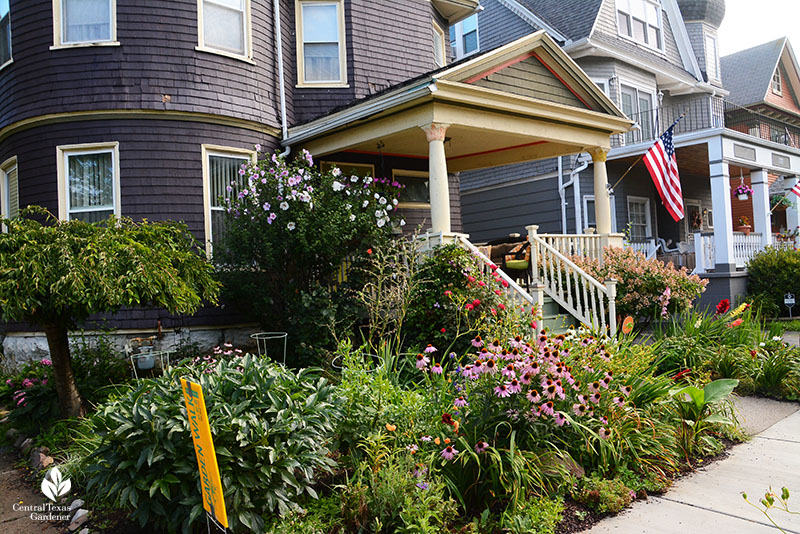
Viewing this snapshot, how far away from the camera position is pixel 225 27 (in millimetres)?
9812

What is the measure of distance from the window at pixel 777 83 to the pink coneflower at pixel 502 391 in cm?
2568

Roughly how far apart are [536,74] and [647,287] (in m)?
4.04

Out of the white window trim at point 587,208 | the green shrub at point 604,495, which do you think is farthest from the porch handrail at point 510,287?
the white window trim at point 587,208

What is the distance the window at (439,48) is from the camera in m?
13.5

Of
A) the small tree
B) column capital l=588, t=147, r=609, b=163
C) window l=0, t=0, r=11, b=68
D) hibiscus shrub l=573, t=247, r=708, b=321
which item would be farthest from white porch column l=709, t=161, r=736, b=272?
window l=0, t=0, r=11, b=68

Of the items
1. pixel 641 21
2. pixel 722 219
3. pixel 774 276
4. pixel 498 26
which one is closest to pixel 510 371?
pixel 722 219

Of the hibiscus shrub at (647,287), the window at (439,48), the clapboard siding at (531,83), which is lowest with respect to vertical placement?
the hibiscus shrub at (647,287)

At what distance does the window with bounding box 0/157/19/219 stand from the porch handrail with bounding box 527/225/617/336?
8.33 meters

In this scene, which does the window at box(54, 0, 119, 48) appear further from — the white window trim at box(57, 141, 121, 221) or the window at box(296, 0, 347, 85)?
the window at box(296, 0, 347, 85)

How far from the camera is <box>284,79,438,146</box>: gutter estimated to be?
8391mm

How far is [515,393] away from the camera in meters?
4.10

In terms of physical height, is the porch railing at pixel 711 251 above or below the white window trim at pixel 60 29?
below

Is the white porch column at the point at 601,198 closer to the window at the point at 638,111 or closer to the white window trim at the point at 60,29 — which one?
the window at the point at 638,111

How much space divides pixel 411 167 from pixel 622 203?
7623 mm
